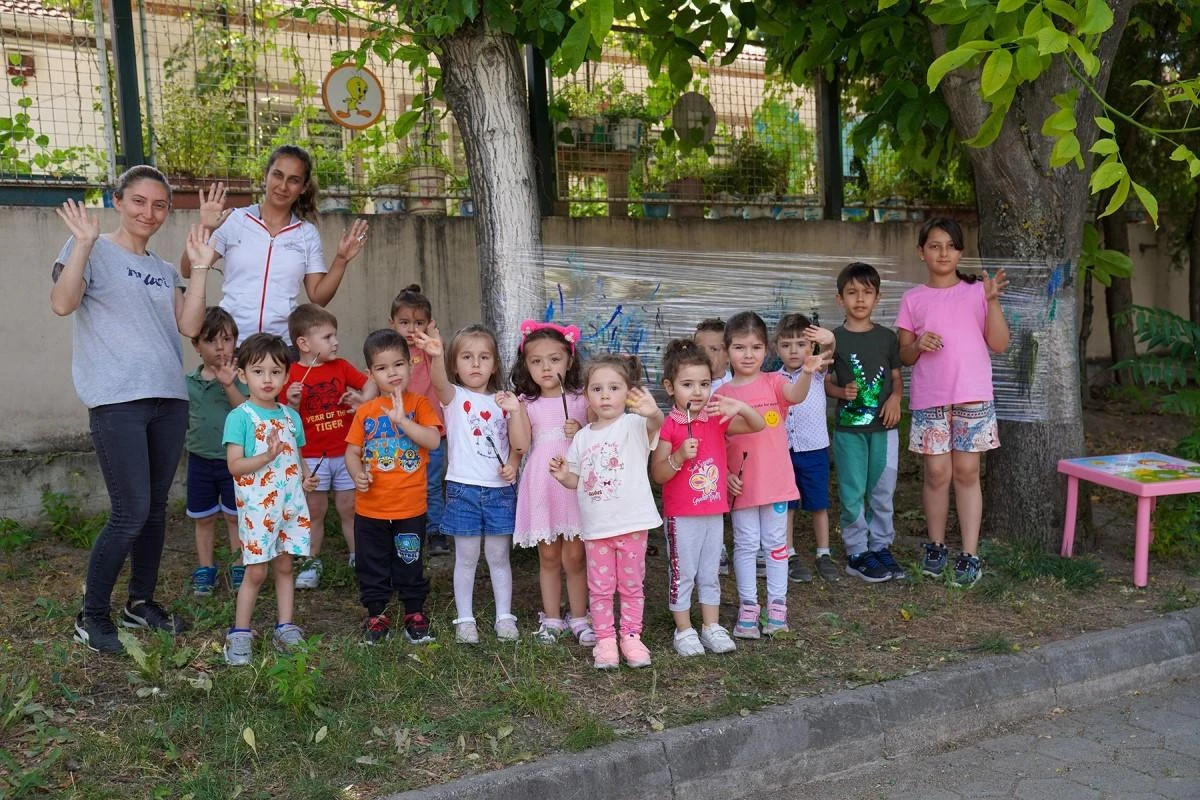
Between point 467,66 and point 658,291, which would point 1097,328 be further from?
point 467,66

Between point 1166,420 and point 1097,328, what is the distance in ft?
4.23

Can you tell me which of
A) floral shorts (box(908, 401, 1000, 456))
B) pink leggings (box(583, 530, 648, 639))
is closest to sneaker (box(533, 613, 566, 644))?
pink leggings (box(583, 530, 648, 639))

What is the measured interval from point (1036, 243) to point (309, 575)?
13.0 feet

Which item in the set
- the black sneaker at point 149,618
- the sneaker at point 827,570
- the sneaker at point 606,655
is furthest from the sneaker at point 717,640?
the black sneaker at point 149,618

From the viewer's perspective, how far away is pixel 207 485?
4.98 m

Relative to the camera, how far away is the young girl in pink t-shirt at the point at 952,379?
5.11 meters

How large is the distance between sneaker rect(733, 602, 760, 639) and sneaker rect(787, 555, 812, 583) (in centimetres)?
80

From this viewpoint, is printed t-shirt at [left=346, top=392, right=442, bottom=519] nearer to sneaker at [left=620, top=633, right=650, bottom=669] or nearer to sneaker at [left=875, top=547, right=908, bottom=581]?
sneaker at [left=620, top=633, right=650, bottom=669]

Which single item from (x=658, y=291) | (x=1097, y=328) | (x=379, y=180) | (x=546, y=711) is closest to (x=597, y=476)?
(x=546, y=711)

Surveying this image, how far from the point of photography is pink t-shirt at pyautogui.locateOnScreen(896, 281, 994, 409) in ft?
16.7

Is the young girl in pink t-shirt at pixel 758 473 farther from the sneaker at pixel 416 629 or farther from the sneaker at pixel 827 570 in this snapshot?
the sneaker at pixel 416 629

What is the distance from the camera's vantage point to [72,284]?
3.96 meters

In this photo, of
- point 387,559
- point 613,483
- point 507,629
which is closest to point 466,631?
point 507,629

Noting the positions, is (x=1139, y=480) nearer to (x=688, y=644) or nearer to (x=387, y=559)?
(x=688, y=644)
